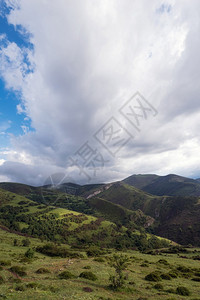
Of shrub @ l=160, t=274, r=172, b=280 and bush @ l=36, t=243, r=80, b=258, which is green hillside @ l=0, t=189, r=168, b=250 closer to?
bush @ l=36, t=243, r=80, b=258

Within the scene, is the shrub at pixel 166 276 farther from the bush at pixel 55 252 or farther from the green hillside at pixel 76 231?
the green hillside at pixel 76 231

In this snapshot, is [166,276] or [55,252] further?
[55,252]

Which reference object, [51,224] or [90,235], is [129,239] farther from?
[51,224]

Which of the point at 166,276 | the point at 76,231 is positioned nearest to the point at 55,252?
the point at 166,276

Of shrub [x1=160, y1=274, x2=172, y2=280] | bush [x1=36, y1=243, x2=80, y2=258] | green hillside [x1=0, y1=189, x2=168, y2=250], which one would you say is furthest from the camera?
green hillside [x1=0, y1=189, x2=168, y2=250]

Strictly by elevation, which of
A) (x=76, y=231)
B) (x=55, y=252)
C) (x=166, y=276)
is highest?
(x=166, y=276)

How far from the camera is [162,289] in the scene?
92.1 ft

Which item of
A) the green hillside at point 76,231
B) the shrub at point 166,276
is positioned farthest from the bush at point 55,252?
the green hillside at point 76,231

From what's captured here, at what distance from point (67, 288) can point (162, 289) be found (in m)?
17.4

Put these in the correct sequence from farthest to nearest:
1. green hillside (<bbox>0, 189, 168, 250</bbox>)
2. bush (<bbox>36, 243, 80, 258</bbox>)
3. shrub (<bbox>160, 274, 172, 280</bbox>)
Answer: green hillside (<bbox>0, 189, 168, 250</bbox>) → bush (<bbox>36, 243, 80, 258</bbox>) → shrub (<bbox>160, 274, 172, 280</bbox>)

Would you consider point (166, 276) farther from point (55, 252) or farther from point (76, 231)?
point (76, 231)

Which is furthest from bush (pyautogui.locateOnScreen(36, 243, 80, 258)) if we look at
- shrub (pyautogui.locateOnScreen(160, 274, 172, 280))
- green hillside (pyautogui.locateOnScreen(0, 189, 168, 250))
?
green hillside (pyautogui.locateOnScreen(0, 189, 168, 250))

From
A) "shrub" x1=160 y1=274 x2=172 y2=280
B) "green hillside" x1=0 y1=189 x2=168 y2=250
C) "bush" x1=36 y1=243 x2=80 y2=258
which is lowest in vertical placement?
"green hillside" x1=0 y1=189 x2=168 y2=250

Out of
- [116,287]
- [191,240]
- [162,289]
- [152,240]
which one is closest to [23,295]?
[116,287]
